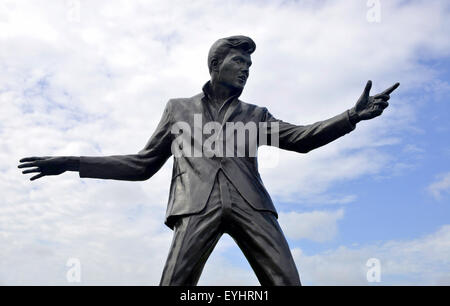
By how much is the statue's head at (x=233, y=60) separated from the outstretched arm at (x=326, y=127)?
25.7 inches

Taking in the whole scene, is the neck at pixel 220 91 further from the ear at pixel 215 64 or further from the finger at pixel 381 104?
the finger at pixel 381 104

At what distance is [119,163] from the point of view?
23.9 ft

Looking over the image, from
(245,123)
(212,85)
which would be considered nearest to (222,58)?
(212,85)

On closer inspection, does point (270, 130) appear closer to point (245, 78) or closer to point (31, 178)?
point (245, 78)

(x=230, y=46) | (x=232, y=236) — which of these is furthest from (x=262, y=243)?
(x=230, y=46)

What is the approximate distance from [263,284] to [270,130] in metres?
2.00

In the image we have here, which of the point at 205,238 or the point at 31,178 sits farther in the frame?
the point at 31,178

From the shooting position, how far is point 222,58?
749cm

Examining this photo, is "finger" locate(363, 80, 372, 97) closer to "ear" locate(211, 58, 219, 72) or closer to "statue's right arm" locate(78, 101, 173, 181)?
"ear" locate(211, 58, 219, 72)

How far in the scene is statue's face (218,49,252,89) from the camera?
7.41m

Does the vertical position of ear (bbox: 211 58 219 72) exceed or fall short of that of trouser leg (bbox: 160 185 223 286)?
it exceeds it

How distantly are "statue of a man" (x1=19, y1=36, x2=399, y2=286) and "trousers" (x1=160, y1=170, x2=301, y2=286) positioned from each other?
0.03 ft

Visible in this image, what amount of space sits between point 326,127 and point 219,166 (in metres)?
1.34

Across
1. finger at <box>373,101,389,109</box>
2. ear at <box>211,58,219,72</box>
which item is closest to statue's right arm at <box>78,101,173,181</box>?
ear at <box>211,58,219,72</box>
